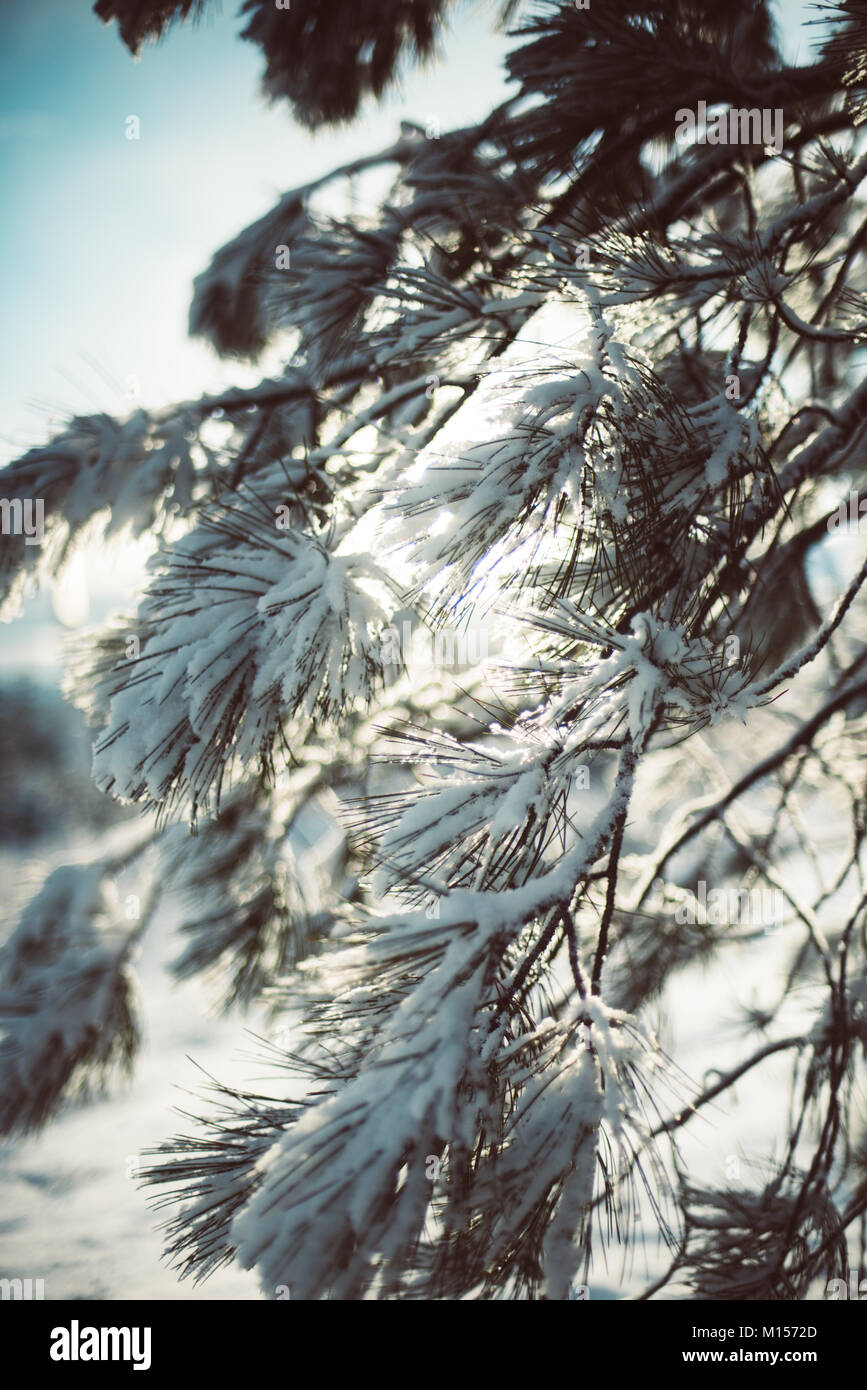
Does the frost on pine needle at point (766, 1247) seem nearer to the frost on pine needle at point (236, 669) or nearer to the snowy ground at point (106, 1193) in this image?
the frost on pine needle at point (236, 669)

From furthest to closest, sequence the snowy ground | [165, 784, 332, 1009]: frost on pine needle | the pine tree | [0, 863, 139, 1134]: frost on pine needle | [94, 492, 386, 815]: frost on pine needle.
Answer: the snowy ground
[165, 784, 332, 1009]: frost on pine needle
[0, 863, 139, 1134]: frost on pine needle
[94, 492, 386, 815]: frost on pine needle
the pine tree

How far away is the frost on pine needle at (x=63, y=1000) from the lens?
161 cm

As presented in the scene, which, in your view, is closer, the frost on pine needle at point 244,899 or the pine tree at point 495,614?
the pine tree at point 495,614

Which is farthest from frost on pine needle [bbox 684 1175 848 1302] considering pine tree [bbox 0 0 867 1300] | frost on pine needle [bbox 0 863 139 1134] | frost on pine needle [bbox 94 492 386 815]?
frost on pine needle [bbox 0 863 139 1134]

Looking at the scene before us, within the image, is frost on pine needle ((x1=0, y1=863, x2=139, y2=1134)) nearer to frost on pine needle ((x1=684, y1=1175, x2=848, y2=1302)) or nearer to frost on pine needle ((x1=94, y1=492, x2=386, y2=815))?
frost on pine needle ((x1=94, y1=492, x2=386, y2=815))

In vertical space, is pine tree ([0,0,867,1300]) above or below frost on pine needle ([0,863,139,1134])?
above

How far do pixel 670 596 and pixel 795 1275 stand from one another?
40.9 inches

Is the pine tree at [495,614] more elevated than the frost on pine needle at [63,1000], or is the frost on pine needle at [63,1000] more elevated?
the pine tree at [495,614]

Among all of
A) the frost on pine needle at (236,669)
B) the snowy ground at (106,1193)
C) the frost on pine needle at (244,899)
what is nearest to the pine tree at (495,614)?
the frost on pine needle at (236,669)

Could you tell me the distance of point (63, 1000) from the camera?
5.52 ft

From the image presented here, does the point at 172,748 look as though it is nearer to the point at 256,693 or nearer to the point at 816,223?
the point at 256,693

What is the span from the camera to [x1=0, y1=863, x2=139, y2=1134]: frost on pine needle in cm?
161

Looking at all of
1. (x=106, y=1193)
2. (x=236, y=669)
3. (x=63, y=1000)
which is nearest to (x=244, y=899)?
(x=63, y=1000)

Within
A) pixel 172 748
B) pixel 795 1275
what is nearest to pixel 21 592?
pixel 172 748
